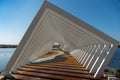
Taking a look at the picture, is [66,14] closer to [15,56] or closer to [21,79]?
[15,56]

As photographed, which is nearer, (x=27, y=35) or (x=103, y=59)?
(x=27, y=35)

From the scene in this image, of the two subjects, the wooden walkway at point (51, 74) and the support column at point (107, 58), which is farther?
the wooden walkway at point (51, 74)

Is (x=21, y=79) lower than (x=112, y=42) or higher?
lower

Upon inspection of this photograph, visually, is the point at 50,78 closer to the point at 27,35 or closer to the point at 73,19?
the point at 27,35

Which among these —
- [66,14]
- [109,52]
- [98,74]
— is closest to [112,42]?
[109,52]

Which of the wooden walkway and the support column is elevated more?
the support column

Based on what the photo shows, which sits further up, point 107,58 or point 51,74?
point 107,58

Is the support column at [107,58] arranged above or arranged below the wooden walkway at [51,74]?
above

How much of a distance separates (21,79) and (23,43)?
124 centimetres

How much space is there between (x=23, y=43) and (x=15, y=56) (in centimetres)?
52

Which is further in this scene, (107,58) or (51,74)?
(51,74)

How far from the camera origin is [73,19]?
7258mm

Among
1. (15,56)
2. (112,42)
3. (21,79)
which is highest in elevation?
(112,42)

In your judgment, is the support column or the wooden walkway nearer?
the support column
